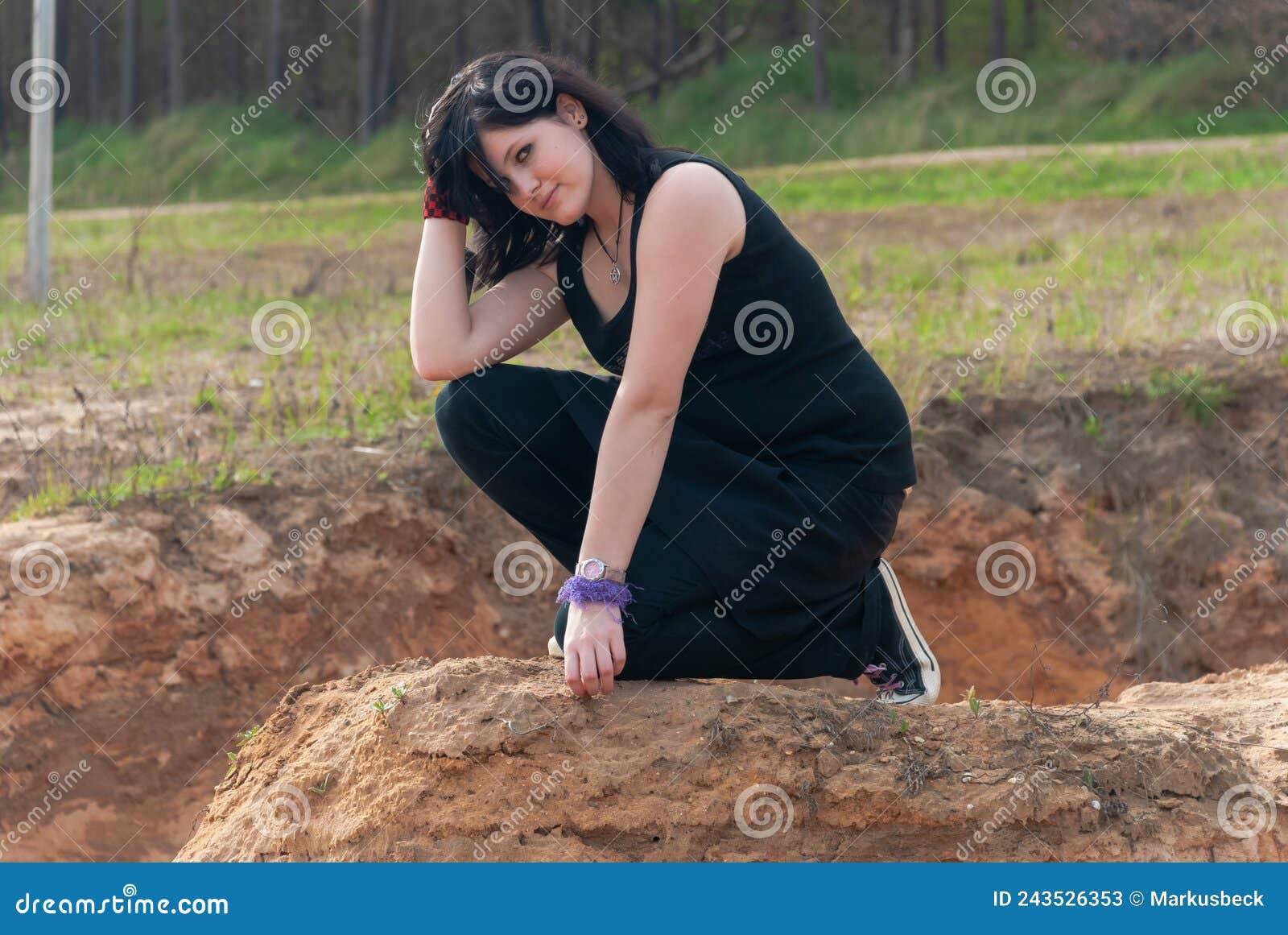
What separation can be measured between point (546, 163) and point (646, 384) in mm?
495

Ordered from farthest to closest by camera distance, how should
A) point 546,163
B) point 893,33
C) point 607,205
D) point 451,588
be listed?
point 893,33, point 451,588, point 607,205, point 546,163

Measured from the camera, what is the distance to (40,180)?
778 centimetres

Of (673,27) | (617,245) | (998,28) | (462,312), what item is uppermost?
(998,28)

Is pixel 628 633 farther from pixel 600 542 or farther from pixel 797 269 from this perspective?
pixel 797 269

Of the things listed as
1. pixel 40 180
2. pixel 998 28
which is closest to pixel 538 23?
pixel 998 28

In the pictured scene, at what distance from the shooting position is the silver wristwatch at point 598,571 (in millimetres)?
2438

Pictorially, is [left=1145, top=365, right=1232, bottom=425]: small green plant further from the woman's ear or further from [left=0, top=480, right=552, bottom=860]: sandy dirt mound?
the woman's ear

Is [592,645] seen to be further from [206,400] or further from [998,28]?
[998,28]

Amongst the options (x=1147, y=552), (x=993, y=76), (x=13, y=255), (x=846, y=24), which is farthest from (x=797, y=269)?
(x=846, y=24)

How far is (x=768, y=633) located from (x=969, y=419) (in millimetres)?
2398

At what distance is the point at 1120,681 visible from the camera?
15.7 ft

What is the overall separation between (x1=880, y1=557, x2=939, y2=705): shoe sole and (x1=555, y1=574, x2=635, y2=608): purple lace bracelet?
2.32 feet

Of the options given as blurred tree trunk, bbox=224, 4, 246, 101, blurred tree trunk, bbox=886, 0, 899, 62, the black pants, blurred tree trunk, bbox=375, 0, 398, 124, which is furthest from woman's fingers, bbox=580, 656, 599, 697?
blurred tree trunk, bbox=224, 4, 246, 101

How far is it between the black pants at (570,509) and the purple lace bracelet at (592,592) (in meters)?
0.23
